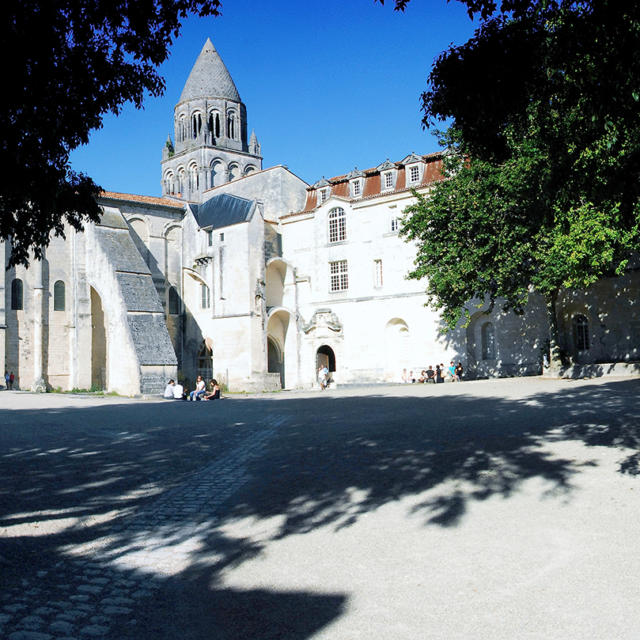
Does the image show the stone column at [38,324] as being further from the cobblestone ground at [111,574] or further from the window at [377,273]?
the cobblestone ground at [111,574]

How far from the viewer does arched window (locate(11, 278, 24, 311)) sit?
3978 centimetres

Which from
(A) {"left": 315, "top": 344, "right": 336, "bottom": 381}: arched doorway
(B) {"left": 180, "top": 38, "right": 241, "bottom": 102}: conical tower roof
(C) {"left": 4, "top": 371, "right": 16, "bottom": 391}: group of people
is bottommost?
(C) {"left": 4, "top": 371, "right": 16, "bottom": 391}: group of people

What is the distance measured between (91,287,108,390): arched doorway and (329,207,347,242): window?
15.2m

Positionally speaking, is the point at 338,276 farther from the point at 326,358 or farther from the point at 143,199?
the point at 143,199

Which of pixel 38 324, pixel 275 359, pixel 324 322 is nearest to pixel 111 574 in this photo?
pixel 324 322

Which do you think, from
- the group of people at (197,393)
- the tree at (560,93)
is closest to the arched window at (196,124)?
the group of people at (197,393)

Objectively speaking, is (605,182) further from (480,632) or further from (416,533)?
(480,632)

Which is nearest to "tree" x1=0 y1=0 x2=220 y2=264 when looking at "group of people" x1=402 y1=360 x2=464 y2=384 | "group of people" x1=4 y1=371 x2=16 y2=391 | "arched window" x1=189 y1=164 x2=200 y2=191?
"group of people" x1=402 y1=360 x2=464 y2=384

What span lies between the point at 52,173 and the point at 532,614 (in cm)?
904

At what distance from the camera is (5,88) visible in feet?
26.8

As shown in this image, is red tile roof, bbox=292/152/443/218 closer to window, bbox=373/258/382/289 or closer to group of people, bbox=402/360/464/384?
window, bbox=373/258/382/289

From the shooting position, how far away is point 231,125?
67438mm

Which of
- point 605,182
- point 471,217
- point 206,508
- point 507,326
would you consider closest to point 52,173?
point 206,508

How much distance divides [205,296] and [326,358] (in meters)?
9.13
